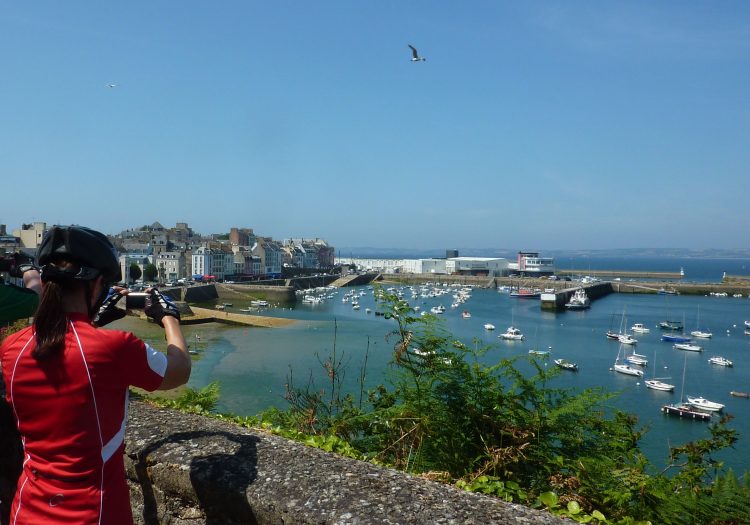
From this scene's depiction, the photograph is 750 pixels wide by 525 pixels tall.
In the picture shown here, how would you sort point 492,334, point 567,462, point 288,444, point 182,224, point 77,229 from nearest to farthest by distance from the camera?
point 77,229 → point 288,444 → point 567,462 → point 492,334 → point 182,224

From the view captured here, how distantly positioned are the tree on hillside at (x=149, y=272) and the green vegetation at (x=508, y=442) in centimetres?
7116

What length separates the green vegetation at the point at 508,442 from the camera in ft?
8.78

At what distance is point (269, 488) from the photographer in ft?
6.70

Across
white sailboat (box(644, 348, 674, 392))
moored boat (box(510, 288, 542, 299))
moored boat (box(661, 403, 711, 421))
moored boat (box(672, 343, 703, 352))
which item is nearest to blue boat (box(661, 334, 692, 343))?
moored boat (box(672, 343, 703, 352))

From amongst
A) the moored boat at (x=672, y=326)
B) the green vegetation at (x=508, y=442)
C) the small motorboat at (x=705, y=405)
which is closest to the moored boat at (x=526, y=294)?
the moored boat at (x=672, y=326)

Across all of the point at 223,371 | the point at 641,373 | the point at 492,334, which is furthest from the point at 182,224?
the point at 641,373

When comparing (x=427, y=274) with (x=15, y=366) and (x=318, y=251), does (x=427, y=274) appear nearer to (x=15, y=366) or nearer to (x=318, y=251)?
(x=318, y=251)

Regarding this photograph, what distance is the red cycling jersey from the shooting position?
1530 mm

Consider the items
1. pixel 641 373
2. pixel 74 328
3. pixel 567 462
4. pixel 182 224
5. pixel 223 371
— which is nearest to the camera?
pixel 74 328

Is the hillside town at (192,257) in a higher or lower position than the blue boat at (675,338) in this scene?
higher

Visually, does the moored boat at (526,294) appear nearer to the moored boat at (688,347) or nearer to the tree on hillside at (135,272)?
the moored boat at (688,347)

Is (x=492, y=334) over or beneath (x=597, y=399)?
beneath

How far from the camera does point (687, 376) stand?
104ft

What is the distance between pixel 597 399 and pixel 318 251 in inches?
4839
